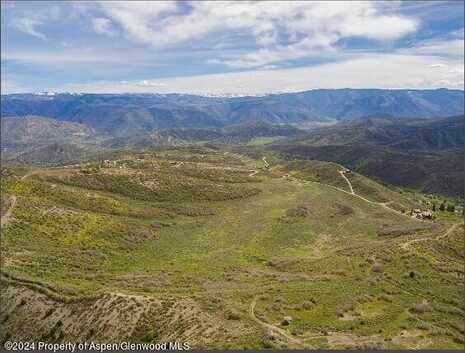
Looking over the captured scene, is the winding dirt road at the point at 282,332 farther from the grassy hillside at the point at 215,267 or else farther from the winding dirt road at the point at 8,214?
the winding dirt road at the point at 8,214

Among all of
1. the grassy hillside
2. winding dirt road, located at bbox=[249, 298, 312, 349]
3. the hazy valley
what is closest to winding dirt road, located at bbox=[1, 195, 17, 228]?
the hazy valley

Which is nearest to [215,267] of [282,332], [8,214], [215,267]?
[215,267]

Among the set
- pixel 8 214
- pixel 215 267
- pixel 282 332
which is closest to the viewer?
pixel 282 332

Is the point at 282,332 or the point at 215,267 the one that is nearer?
the point at 282,332

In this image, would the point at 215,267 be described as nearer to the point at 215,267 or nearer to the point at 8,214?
the point at 215,267

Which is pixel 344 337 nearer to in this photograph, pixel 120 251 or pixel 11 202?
pixel 120 251

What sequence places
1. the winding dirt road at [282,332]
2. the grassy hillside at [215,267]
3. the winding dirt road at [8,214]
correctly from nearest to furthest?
the winding dirt road at [282,332]
the grassy hillside at [215,267]
the winding dirt road at [8,214]

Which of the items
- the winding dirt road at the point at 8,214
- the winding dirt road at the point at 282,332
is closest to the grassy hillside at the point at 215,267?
the winding dirt road at the point at 282,332

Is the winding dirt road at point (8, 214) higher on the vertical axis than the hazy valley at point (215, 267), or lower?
higher
